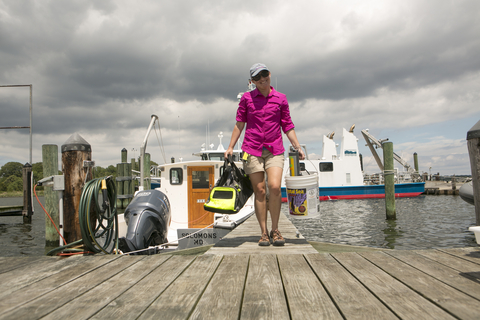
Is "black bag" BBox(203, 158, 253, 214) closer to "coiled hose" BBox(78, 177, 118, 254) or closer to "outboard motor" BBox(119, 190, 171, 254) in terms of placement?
"coiled hose" BBox(78, 177, 118, 254)

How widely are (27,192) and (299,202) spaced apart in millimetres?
12919

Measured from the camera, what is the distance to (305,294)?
5.11 feet

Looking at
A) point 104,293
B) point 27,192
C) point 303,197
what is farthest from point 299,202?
point 27,192

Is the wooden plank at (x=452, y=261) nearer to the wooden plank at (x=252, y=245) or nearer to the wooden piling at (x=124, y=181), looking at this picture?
the wooden plank at (x=252, y=245)

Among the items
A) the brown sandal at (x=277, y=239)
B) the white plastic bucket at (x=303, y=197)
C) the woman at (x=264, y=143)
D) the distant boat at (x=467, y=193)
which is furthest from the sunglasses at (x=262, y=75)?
the distant boat at (x=467, y=193)

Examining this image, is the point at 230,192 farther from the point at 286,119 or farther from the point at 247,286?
the point at 247,286

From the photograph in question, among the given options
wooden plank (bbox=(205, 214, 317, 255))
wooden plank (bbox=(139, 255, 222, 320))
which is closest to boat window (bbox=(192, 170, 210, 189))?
wooden plank (bbox=(205, 214, 317, 255))

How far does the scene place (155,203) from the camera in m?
5.45

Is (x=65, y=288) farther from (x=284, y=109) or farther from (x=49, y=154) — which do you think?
(x=49, y=154)


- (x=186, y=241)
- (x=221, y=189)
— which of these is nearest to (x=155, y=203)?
(x=186, y=241)

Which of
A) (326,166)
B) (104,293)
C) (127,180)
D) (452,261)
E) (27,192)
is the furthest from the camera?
(326,166)

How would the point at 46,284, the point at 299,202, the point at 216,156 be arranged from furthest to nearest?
the point at 216,156 < the point at 299,202 < the point at 46,284

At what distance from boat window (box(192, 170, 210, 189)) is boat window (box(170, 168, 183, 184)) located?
34cm

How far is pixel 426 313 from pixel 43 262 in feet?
8.34
